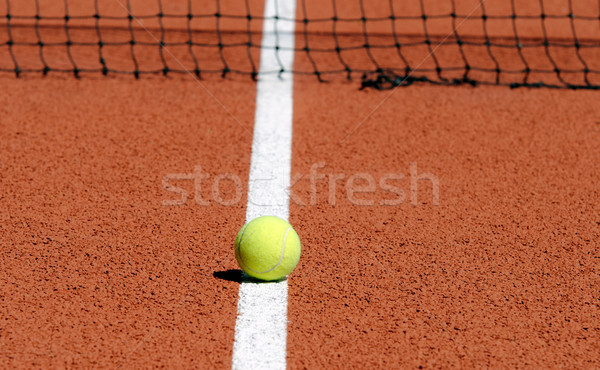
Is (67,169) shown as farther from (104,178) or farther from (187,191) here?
(187,191)

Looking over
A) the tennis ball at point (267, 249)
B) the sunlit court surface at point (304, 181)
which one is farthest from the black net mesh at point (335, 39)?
the tennis ball at point (267, 249)

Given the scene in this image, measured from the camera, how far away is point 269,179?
4.03m

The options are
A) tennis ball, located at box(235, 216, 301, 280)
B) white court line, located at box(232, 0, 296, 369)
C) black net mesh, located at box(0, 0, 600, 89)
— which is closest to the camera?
white court line, located at box(232, 0, 296, 369)

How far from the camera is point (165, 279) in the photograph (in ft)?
10.6

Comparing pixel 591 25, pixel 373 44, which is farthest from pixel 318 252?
pixel 591 25

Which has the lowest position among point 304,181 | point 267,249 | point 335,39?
point 267,249

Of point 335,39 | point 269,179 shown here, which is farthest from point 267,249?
point 335,39

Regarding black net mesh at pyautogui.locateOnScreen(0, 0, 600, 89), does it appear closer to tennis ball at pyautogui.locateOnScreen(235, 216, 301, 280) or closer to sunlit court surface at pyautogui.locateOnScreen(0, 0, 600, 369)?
sunlit court surface at pyautogui.locateOnScreen(0, 0, 600, 369)

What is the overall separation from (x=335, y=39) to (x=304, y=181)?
2.06 meters

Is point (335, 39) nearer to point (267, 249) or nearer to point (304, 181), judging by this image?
point (304, 181)

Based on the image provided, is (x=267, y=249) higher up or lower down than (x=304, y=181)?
lower down

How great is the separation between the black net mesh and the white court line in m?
0.10

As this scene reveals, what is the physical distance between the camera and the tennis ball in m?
3.07

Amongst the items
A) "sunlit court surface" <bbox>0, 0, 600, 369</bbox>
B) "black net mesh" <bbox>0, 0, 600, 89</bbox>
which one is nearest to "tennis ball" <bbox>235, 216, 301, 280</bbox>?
"sunlit court surface" <bbox>0, 0, 600, 369</bbox>
